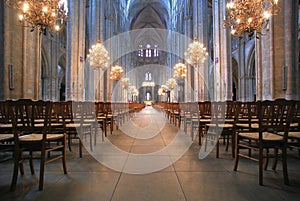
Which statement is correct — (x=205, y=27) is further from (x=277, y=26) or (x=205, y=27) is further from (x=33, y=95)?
(x=33, y=95)

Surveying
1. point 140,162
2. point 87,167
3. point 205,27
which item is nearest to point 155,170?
point 140,162

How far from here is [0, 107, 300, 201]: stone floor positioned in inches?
94.7

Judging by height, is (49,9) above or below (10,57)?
above

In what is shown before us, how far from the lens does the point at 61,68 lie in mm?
26391

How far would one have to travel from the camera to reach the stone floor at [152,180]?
2.40m

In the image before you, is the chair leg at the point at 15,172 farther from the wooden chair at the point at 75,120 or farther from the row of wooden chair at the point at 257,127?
the row of wooden chair at the point at 257,127

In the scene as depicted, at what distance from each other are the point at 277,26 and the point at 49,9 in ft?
29.4

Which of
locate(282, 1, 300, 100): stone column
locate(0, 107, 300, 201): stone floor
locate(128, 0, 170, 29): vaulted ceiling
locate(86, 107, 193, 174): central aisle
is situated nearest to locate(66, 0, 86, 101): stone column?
locate(86, 107, 193, 174): central aisle

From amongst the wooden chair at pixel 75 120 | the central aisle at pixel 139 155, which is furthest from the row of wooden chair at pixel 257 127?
the wooden chair at pixel 75 120

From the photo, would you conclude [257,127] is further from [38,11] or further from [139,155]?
[38,11]

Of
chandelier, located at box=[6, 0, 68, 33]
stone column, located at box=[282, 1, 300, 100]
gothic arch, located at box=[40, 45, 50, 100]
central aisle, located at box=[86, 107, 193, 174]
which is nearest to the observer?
central aisle, located at box=[86, 107, 193, 174]

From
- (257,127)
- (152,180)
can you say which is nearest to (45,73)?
(152,180)

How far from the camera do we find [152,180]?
288 centimetres

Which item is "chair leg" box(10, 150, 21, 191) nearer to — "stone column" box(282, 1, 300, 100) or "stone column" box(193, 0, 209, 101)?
"stone column" box(282, 1, 300, 100)
